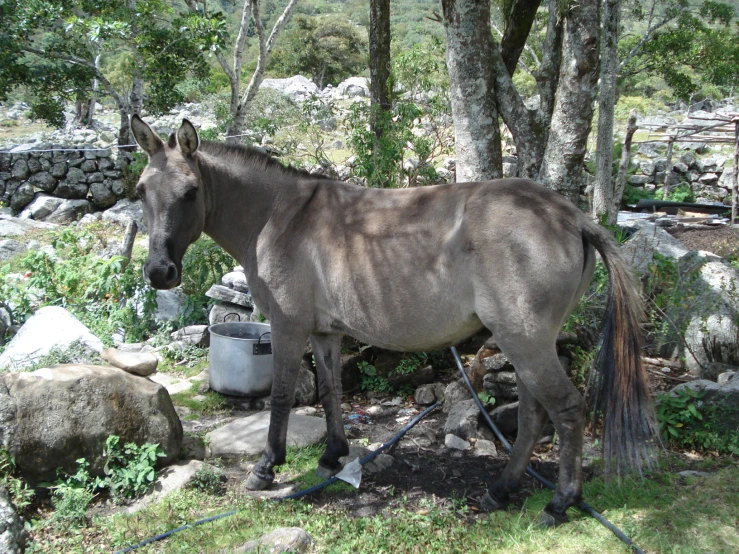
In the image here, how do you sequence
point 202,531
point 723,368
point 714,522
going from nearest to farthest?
point 714,522
point 202,531
point 723,368

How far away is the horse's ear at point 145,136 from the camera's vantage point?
4301 millimetres

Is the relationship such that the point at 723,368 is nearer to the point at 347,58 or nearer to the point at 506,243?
the point at 506,243

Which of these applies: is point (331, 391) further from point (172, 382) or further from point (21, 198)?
point (21, 198)

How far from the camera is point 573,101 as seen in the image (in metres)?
6.05

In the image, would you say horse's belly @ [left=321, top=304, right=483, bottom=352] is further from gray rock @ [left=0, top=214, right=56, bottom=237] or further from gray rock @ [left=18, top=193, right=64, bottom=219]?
gray rock @ [left=18, top=193, right=64, bottom=219]

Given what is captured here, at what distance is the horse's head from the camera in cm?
413

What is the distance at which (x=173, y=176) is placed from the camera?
14.0 ft

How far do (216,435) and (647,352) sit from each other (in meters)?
4.74

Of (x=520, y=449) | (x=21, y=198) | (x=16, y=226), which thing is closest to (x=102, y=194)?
(x=21, y=198)

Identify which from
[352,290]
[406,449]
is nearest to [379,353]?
[406,449]

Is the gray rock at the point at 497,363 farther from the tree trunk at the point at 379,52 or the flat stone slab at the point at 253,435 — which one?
the tree trunk at the point at 379,52

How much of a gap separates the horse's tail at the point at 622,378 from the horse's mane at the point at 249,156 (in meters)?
2.39

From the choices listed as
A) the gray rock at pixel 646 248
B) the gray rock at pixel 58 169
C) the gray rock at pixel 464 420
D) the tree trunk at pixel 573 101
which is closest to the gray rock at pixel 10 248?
the gray rock at pixel 58 169

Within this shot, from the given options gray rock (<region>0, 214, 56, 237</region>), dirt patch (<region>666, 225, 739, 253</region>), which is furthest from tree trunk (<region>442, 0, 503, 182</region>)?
gray rock (<region>0, 214, 56, 237</region>)
